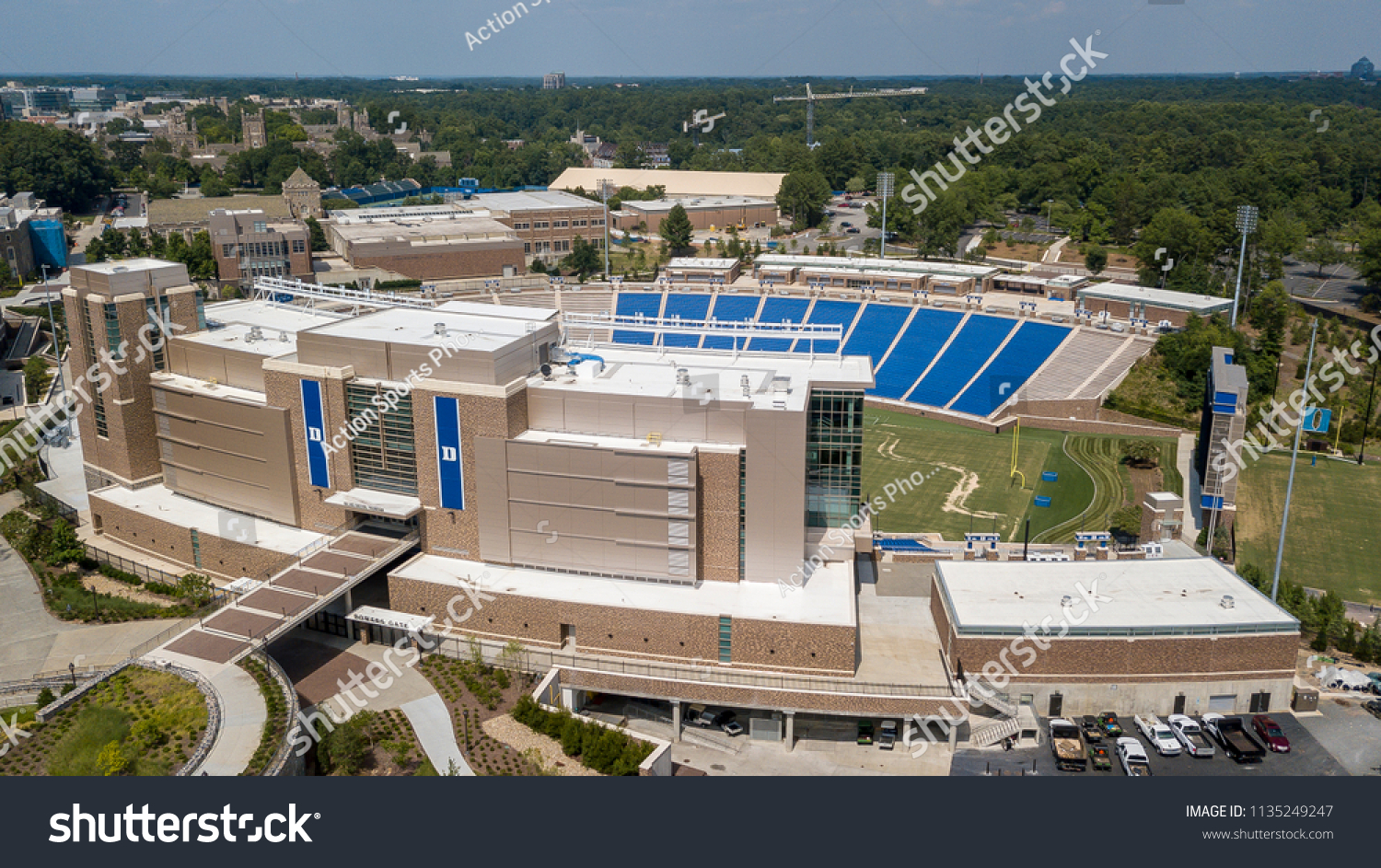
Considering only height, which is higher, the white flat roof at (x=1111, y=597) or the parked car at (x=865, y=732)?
the white flat roof at (x=1111, y=597)

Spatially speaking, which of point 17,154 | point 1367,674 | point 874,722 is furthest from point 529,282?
point 17,154

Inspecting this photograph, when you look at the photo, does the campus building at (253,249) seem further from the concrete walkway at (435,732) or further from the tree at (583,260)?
the concrete walkway at (435,732)

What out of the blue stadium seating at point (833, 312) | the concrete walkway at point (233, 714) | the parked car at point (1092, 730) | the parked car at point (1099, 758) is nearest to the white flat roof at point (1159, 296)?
the blue stadium seating at point (833, 312)

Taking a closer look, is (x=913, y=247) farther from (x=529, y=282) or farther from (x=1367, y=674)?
(x=1367, y=674)

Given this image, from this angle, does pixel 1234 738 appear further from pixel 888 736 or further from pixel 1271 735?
pixel 888 736

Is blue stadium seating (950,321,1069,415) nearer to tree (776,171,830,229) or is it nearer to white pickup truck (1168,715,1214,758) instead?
white pickup truck (1168,715,1214,758)

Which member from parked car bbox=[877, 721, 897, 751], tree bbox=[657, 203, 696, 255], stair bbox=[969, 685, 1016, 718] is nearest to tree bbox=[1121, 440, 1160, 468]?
stair bbox=[969, 685, 1016, 718]
